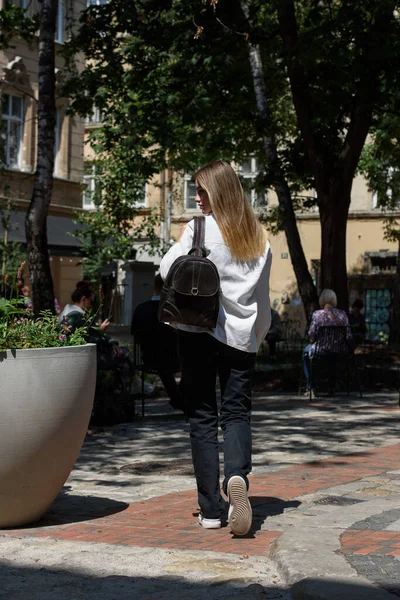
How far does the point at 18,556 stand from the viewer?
5.07 meters

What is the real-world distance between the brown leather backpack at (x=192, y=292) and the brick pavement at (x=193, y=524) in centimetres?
104

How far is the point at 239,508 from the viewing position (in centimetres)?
536

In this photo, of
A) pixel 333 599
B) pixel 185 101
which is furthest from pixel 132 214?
pixel 333 599

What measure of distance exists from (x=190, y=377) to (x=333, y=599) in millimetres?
1902

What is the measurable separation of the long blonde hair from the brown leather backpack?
0.72 feet

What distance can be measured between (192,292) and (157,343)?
21.1 ft

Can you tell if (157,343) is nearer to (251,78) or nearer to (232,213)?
(232,213)

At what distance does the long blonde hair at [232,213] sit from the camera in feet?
18.7

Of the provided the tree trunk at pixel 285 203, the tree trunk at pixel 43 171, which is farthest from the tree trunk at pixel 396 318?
the tree trunk at pixel 43 171

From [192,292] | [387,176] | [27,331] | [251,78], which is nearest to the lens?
[192,292]

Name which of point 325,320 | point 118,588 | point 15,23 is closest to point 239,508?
point 118,588

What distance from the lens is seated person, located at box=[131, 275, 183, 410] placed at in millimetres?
11789

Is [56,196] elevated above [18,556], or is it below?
above

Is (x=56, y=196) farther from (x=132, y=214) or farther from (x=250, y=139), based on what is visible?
(x=250, y=139)
